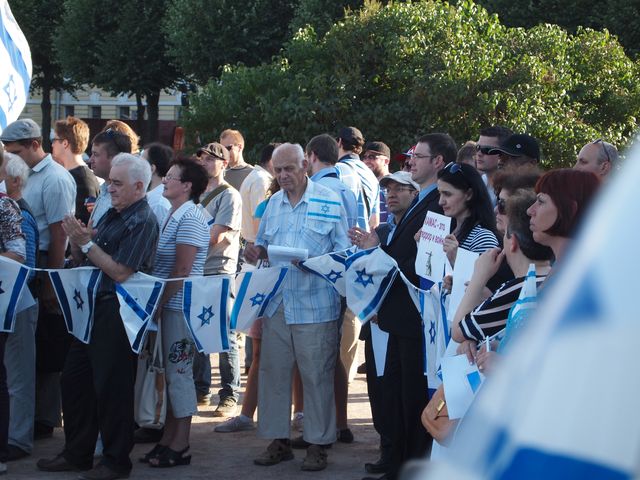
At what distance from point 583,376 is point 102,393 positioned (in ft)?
18.6

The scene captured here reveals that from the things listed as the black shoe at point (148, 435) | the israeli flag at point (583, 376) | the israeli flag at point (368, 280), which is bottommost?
the black shoe at point (148, 435)

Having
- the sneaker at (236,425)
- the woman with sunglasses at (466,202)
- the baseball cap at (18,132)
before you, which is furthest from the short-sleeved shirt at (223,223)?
the woman with sunglasses at (466,202)

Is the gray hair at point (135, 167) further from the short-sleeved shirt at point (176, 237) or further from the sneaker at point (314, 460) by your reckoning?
the sneaker at point (314, 460)

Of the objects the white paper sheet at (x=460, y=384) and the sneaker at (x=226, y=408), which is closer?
the white paper sheet at (x=460, y=384)

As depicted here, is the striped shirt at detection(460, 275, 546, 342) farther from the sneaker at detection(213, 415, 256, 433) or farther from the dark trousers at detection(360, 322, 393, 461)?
the sneaker at detection(213, 415, 256, 433)

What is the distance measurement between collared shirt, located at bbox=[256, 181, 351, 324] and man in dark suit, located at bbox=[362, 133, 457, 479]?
53 cm

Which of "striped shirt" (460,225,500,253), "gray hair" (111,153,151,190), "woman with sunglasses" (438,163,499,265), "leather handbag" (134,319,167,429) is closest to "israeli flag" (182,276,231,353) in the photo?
"leather handbag" (134,319,167,429)

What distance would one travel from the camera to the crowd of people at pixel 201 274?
5.86 m

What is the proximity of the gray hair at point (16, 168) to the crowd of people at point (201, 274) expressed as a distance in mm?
12

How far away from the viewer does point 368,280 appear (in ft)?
19.8

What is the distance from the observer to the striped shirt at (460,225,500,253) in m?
5.01

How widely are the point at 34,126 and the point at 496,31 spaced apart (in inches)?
499

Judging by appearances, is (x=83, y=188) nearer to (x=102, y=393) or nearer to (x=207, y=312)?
(x=207, y=312)

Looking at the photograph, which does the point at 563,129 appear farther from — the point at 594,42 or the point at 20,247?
the point at 20,247
